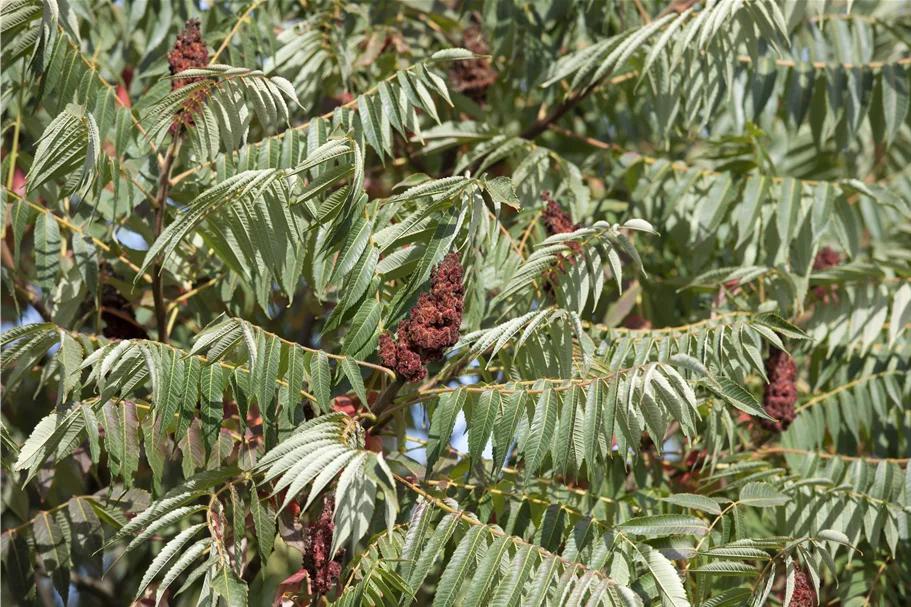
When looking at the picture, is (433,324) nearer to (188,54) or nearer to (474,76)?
(188,54)

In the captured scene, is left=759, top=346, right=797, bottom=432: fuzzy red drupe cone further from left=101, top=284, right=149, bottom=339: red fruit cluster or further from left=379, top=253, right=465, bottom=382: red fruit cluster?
left=101, top=284, right=149, bottom=339: red fruit cluster

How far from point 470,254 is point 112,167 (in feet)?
3.47

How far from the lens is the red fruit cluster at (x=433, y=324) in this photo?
2.50 meters

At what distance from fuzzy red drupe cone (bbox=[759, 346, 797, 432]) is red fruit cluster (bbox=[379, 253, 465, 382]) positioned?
1.64 metres

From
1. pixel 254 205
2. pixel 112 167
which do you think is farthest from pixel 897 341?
pixel 112 167

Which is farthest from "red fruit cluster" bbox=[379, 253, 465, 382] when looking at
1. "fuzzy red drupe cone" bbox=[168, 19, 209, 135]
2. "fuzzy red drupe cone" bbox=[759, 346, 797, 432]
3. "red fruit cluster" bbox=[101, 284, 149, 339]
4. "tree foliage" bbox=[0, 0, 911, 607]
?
"fuzzy red drupe cone" bbox=[759, 346, 797, 432]

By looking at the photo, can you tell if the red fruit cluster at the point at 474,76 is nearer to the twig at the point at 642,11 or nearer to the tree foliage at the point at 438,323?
the tree foliage at the point at 438,323

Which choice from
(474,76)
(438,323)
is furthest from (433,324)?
(474,76)

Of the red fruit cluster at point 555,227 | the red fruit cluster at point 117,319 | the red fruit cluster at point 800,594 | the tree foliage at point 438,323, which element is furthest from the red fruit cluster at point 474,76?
the red fruit cluster at point 800,594

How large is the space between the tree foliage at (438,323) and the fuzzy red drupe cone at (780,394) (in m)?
0.01

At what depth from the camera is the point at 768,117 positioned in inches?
178

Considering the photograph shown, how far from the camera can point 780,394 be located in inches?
145

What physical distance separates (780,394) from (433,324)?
1.75 m

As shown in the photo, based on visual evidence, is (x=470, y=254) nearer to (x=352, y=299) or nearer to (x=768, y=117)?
(x=352, y=299)
